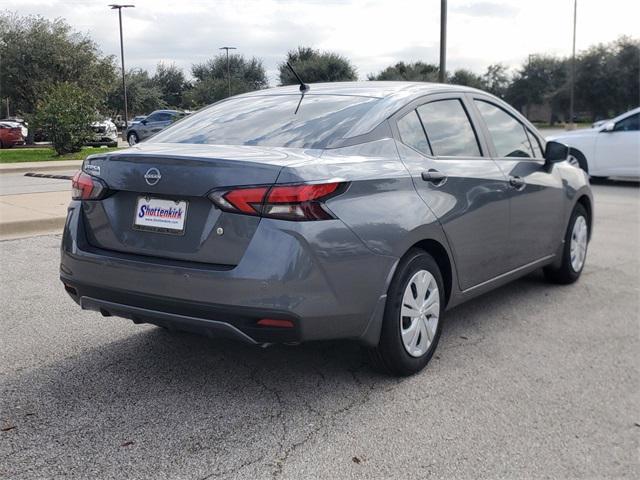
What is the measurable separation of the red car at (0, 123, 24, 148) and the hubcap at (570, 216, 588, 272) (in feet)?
84.4

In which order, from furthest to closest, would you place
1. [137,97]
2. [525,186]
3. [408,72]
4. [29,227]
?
→ 1. [137,97]
2. [408,72]
3. [29,227]
4. [525,186]

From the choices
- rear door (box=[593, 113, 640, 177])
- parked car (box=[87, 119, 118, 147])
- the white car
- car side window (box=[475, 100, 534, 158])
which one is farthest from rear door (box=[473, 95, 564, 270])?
parked car (box=[87, 119, 118, 147])

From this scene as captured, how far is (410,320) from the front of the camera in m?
3.87

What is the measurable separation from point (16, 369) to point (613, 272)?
209 inches

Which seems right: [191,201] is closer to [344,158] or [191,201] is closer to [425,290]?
[344,158]

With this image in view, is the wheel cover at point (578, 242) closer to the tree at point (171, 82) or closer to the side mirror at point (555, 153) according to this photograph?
the side mirror at point (555, 153)

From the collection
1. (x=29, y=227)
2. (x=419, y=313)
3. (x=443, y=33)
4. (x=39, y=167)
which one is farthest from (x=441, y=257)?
(x=39, y=167)

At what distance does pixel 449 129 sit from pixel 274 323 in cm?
196

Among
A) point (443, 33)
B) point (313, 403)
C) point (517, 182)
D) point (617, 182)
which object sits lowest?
point (313, 403)

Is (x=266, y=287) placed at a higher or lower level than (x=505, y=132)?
lower

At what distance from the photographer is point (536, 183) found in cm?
527

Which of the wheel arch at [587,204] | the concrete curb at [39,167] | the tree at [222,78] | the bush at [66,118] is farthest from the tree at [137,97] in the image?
the wheel arch at [587,204]

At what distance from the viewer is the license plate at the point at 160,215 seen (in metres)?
3.37

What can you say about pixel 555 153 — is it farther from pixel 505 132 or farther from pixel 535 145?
pixel 505 132
